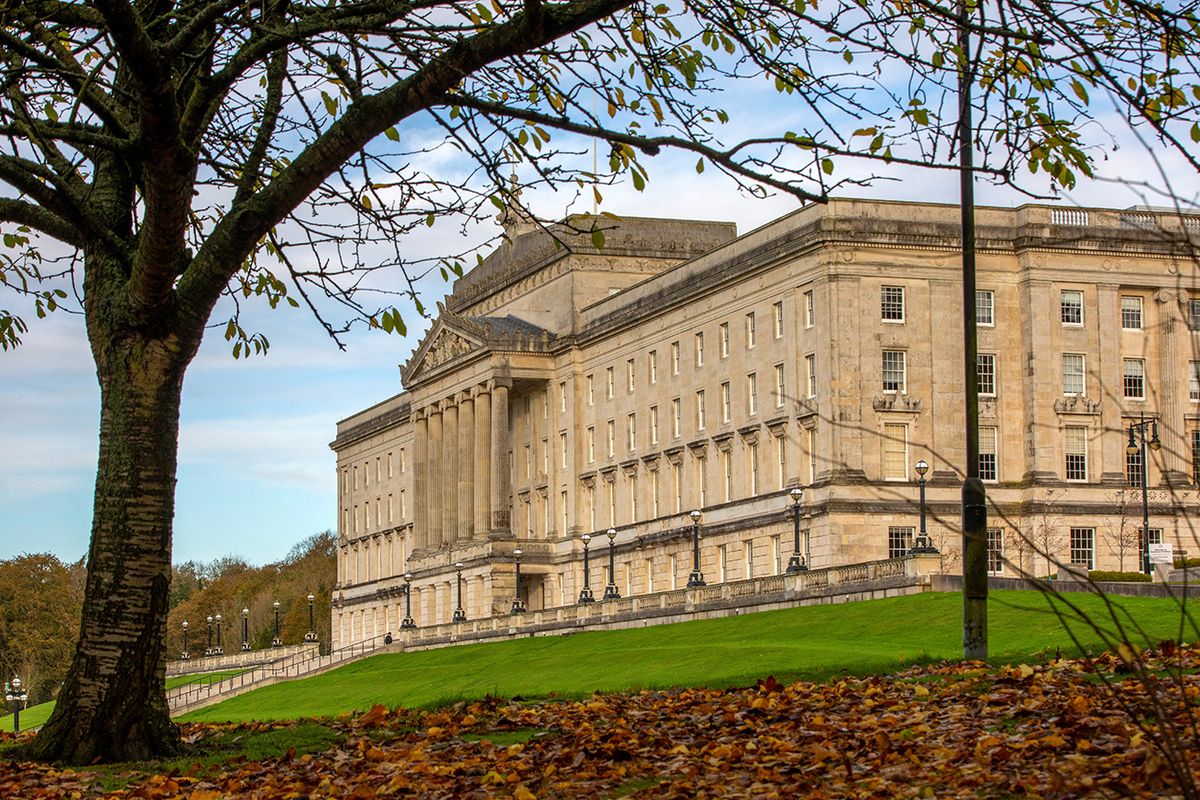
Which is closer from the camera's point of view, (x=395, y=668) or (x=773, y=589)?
(x=773, y=589)

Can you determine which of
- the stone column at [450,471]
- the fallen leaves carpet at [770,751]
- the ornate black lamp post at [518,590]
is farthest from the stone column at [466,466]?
the fallen leaves carpet at [770,751]

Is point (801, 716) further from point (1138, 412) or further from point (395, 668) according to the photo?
point (1138, 412)

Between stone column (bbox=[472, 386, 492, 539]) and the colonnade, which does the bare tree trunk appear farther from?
stone column (bbox=[472, 386, 492, 539])

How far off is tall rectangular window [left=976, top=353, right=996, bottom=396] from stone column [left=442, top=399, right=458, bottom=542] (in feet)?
149

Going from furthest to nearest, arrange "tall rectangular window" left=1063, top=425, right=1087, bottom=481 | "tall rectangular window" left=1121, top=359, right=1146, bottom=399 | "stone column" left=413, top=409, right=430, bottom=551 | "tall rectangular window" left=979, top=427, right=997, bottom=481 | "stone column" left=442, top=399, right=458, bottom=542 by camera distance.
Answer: "stone column" left=413, top=409, right=430, bottom=551
"stone column" left=442, top=399, right=458, bottom=542
"tall rectangular window" left=1121, top=359, right=1146, bottom=399
"tall rectangular window" left=1063, top=425, right=1087, bottom=481
"tall rectangular window" left=979, top=427, right=997, bottom=481

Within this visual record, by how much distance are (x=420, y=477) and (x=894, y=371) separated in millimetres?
51228

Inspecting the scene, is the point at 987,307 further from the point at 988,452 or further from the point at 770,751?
the point at 770,751

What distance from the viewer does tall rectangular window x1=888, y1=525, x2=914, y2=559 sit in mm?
84000

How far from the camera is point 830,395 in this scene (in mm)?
84000

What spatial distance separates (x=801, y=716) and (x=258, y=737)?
561 centimetres

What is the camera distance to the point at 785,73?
16.8 metres

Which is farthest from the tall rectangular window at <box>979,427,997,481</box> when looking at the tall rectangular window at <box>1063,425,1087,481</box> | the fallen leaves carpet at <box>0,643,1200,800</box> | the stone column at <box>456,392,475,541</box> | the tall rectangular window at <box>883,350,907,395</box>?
the fallen leaves carpet at <box>0,643,1200,800</box>

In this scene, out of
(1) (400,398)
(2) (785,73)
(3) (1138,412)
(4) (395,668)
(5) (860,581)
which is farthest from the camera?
(1) (400,398)

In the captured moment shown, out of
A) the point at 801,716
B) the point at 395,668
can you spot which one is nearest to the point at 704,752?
the point at 801,716
